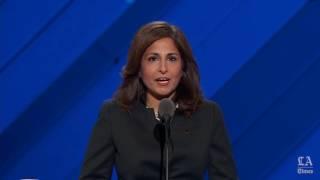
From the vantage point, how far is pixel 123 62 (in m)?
2.61

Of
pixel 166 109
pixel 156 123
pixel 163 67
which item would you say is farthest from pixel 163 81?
pixel 166 109

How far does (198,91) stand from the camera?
6.44ft

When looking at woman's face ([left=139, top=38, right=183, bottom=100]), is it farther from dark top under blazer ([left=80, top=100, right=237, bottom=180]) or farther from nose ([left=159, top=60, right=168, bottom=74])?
dark top under blazer ([left=80, top=100, right=237, bottom=180])

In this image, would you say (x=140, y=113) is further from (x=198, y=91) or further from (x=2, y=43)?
(x=2, y=43)

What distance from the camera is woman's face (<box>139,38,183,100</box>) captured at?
183 centimetres

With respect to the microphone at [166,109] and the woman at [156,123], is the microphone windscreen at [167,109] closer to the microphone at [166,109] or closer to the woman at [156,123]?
the microphone at [166,109]

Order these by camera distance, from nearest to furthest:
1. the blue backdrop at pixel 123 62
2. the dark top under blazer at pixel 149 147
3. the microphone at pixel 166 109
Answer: the microphone at pixel 166 109 < the dark top under blazer at pixel 149 147 < the blue backdrop at pixel 123 62

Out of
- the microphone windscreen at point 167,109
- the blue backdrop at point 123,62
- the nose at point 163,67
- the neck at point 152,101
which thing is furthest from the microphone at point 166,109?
the blue backdrop at point 123,62

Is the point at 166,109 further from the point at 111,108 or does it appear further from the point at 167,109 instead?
the point at 111,108

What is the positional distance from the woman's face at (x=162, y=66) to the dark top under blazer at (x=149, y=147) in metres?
0.13

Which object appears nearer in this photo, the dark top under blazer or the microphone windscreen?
A: the microphone windscreen

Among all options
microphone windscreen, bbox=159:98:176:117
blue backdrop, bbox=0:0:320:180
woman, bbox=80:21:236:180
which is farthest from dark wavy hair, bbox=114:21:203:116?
blue backdrop, bbox=0:0:320:180

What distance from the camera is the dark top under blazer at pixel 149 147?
1815 mm

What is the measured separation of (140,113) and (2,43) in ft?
3.56
